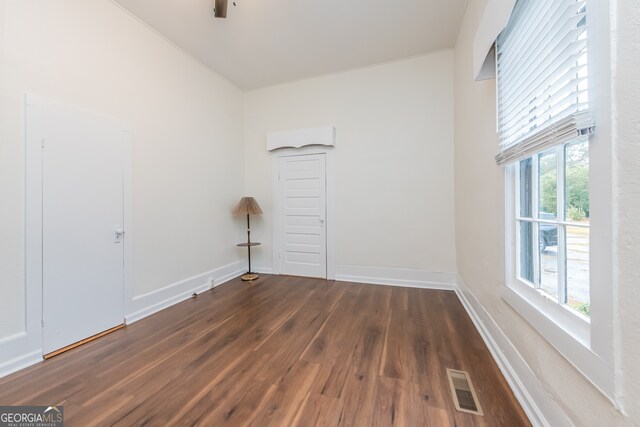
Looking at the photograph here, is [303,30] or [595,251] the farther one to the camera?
[303,30]

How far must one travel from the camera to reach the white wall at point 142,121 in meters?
1.84

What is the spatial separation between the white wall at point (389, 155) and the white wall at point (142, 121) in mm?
1354

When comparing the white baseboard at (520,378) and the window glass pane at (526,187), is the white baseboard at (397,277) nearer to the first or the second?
the white baseboard at (520,378)

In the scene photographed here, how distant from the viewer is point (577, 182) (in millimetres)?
1109

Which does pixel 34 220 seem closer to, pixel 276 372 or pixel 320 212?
pixel 276 372

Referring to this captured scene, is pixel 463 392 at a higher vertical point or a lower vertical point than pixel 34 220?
lower

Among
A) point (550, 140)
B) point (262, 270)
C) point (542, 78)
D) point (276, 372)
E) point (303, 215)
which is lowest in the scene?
point (276, 372)

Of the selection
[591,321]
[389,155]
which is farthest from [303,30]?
[591,321]

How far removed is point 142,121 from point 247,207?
1789 mm

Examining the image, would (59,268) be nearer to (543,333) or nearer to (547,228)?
(543,333)

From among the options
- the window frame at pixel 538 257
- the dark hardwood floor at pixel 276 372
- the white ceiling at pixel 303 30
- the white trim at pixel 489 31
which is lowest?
the dark hardwood floor at pixel 276 372

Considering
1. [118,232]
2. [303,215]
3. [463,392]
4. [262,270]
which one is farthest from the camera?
[262,270]

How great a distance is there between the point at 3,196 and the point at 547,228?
3.69 meters

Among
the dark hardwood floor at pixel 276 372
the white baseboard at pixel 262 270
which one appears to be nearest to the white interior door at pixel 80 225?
the dark hardwood floor at pixel 276 372
